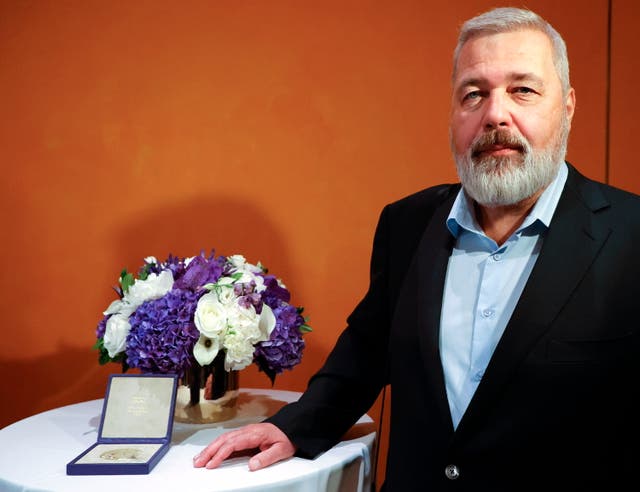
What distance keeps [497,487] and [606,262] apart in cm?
55

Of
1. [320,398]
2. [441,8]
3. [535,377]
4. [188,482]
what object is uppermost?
[441,8]

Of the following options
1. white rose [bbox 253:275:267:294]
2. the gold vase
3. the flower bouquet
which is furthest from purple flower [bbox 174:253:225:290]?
the gold vase

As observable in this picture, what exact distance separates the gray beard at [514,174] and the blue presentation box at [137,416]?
940 millimetres

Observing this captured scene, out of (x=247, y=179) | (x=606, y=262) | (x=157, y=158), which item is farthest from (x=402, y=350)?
(x=157, y=158)

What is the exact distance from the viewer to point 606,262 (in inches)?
57.7

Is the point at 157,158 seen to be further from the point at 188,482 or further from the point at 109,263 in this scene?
the point at 188,482

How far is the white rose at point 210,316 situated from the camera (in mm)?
1780

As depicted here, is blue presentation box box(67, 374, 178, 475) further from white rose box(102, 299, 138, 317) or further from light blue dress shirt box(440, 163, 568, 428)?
light blue dress shirt box(440, 163, 568, 428)

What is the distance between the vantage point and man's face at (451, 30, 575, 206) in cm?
160

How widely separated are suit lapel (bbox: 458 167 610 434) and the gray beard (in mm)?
122

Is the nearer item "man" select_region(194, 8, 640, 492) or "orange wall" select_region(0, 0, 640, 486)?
"man" select_region(194, 8, 640, 492)

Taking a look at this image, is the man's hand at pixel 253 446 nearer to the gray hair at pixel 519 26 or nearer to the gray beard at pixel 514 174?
the gray beard at pixel 514 174

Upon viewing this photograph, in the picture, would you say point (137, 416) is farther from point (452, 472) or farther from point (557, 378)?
point (557, 378)

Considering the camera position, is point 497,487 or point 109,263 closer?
point 497,487
